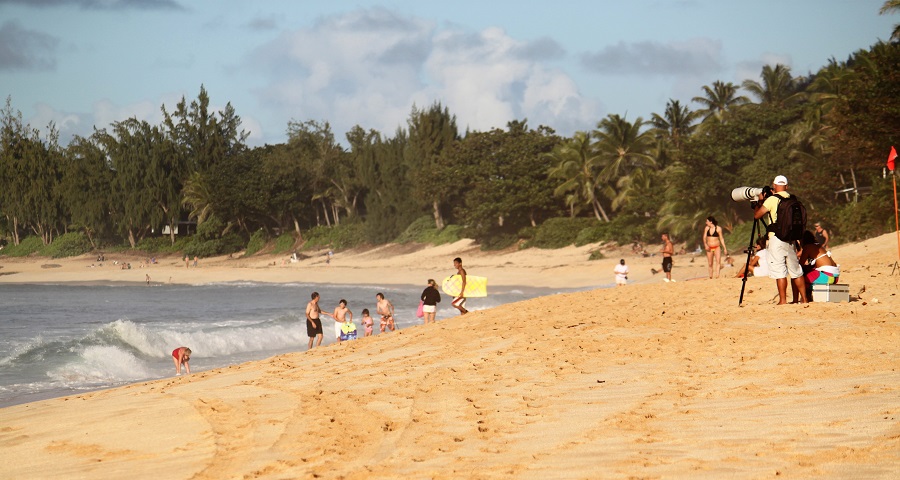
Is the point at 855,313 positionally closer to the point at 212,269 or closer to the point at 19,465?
the point at 19,465

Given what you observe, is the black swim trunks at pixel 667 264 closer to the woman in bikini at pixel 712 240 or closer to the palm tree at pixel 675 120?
the woman in bikini at pixel 712 240

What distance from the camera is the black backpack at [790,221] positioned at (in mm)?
10562

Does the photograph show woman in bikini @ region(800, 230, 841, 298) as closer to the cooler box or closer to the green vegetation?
the cooler box

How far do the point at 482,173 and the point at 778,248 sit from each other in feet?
146

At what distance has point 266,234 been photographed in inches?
2923

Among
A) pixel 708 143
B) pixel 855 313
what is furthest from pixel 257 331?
pixel 708 143

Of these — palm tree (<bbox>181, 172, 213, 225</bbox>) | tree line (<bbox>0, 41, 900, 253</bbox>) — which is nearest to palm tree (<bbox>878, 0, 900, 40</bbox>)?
tree line (<bbox>0, 41, 900, 253</bbox>)

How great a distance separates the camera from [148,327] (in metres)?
25.0

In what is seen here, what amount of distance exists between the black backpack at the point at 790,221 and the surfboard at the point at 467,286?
825 centimetres

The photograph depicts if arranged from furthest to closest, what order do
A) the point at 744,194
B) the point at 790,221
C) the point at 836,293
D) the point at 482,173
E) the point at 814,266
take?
the point at 482,173 → the point at 814,266 → the point at 836,293 → the point at 744,194 → the point at 790,221

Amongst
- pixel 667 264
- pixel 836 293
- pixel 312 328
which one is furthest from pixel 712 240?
pixel 312 328

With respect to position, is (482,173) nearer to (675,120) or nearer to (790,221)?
(675,120)

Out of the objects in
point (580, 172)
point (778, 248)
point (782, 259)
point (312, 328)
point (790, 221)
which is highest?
point (580, 172)

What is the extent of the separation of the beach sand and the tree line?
18.9 metres
